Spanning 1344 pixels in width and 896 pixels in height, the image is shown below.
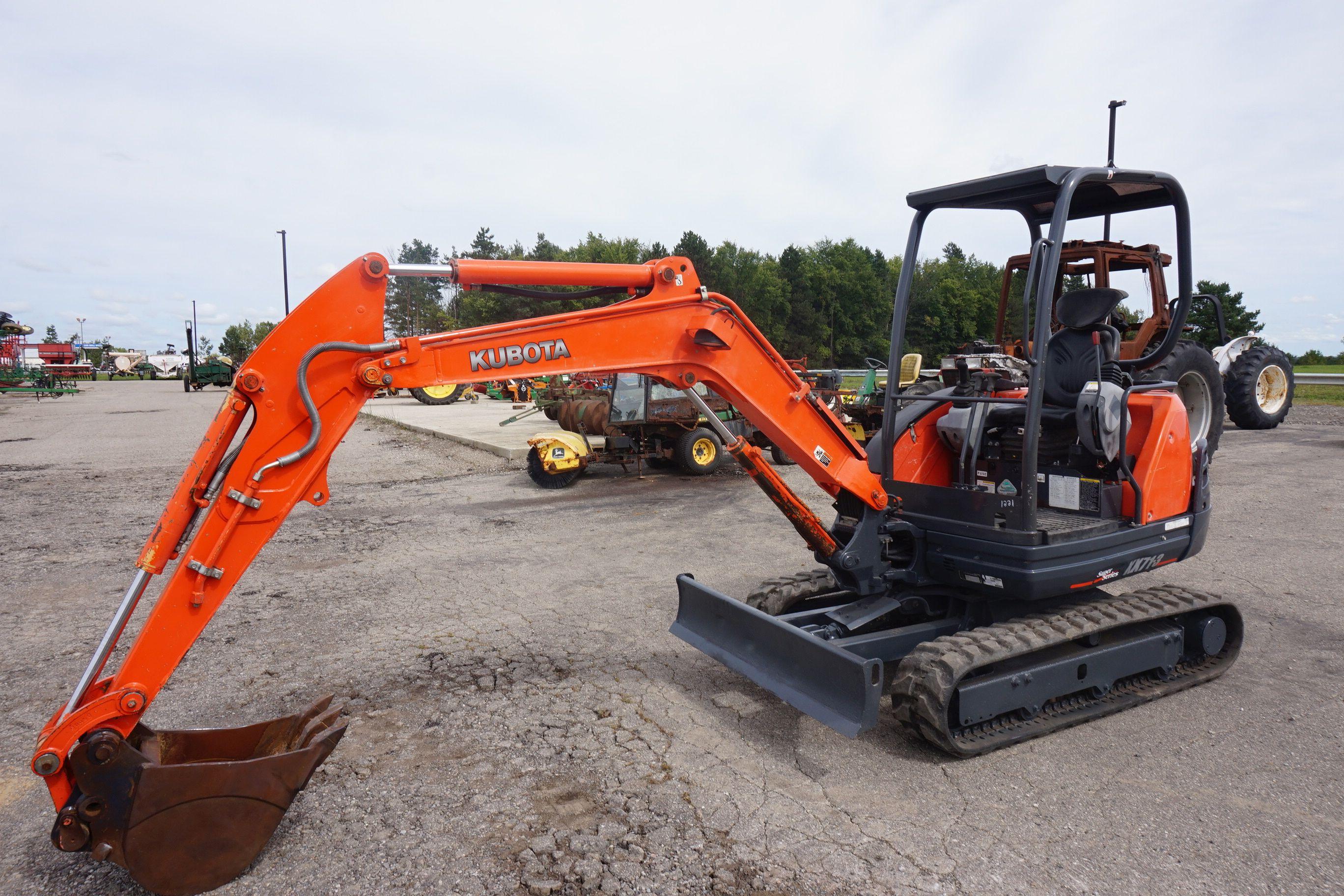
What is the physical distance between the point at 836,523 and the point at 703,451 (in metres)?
8.29

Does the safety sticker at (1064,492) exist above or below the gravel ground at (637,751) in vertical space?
above

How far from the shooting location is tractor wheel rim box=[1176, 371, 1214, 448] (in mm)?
10258

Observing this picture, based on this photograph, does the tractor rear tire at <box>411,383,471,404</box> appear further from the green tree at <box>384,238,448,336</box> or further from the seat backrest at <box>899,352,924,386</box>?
the seat backrest at <box>899,352,924,386</box>

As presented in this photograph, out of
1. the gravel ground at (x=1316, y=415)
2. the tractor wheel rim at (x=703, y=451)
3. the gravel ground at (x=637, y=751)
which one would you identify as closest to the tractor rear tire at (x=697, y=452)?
the tractor wheel rim at (x=703, y=451)

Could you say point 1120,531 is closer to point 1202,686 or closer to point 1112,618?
point 1112,618

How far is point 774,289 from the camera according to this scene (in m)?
70.5

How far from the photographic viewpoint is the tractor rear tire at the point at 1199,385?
10021 mm

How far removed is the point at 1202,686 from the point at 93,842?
547cm

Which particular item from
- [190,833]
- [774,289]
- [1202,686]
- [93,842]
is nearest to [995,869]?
[1202,686]

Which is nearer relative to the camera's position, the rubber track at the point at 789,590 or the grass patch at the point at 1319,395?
the rubber track at the point at 789,590

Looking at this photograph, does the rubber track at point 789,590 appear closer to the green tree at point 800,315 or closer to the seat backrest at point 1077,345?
the seat backrest at point 1077,345

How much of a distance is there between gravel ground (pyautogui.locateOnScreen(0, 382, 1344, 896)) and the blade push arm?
87cm

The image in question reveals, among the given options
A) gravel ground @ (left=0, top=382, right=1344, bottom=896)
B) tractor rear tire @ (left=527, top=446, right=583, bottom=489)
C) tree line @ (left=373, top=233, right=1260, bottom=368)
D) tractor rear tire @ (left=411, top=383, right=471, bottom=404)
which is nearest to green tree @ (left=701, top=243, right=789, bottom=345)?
tree line @ (left=373, top=233, right=1260, bottom=368)

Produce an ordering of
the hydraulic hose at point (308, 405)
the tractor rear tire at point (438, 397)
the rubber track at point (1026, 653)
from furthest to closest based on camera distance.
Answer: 1. the tractor rear tire at point (438, 397)
2. the rubber track at point (1026, 653)
3. the hydraulic hose at point (308, 405)
